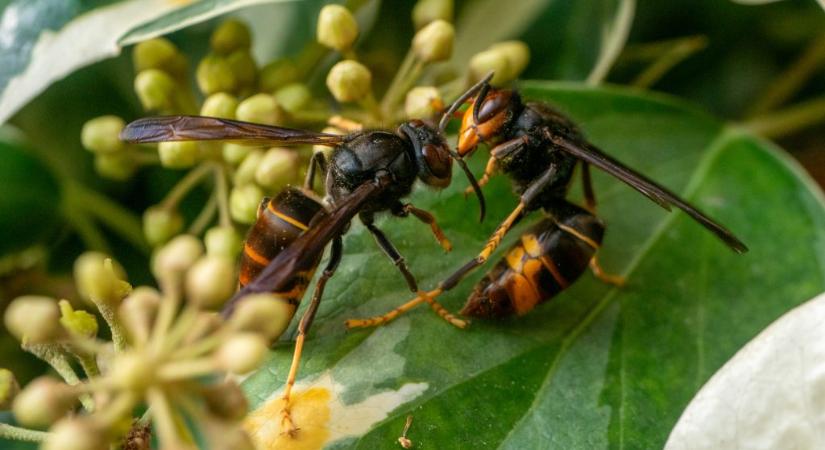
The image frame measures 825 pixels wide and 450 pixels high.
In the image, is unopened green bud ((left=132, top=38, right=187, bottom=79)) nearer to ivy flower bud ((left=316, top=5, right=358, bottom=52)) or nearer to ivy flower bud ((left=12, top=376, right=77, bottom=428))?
ivy flower bud ((left=316, top=5, right=358, bottom=52))

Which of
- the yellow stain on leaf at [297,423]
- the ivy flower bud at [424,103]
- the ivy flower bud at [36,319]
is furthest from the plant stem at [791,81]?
the ivy flower bud at [36,319]

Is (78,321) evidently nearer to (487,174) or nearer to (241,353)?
(241,353)

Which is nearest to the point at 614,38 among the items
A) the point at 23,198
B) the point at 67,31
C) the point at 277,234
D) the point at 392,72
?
the point at 392,72

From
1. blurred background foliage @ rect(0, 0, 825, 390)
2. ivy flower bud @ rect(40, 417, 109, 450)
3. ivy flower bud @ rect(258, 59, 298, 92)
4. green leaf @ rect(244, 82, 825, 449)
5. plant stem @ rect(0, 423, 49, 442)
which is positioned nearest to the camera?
ivy flower bud @ rect(40, 417, 109, 450)

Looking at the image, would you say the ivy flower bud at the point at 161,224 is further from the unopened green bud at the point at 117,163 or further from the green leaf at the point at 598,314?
the green leaf at the point at 598,314

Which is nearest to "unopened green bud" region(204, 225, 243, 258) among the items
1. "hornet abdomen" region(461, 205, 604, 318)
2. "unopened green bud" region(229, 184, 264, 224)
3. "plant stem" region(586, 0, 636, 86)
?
"unopened green bud" region(229, 184, 264, 224)

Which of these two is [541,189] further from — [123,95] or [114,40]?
[123,95]

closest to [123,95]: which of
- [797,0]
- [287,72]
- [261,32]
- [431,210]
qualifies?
[261,32]
